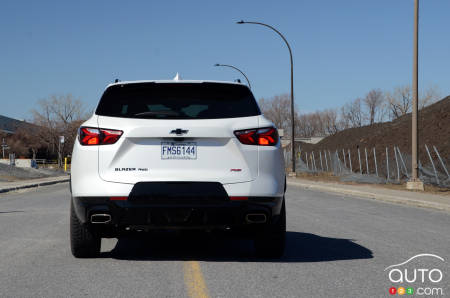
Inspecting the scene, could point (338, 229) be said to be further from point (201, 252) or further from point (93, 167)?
point (93, 167)

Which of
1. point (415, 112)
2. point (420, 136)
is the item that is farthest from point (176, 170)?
point (420, 136)

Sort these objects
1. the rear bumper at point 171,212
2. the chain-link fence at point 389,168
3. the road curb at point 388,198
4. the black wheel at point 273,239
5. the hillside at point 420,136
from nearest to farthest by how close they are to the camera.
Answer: the rear bumper at point 171,212
the black wheel at point 273,239
the road curb at point 388,198
the chain-link fence at point 389,168
the hillside at point 420,136

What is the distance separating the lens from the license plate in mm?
6027

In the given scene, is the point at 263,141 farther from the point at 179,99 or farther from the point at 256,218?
the point at 179,99

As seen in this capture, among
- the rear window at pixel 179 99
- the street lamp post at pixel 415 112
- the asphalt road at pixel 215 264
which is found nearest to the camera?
the asphalt road at pixel 215 264

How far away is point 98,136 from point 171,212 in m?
1.10

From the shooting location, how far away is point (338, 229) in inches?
397

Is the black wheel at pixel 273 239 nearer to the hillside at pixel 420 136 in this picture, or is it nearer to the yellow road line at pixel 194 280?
the yellow road line at pixel 194 280

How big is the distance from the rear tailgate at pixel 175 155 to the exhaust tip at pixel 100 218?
0.37m

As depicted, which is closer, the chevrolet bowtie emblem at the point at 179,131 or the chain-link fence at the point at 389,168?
the chevrolet bowtie emblem at the point at 179,131

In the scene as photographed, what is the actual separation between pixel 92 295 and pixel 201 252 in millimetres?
2473

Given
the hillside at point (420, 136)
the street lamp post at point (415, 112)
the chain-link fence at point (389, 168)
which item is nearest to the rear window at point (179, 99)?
the street lamp post at point (415, 112)

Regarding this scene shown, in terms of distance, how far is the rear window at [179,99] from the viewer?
6.36m

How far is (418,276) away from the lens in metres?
5.89
